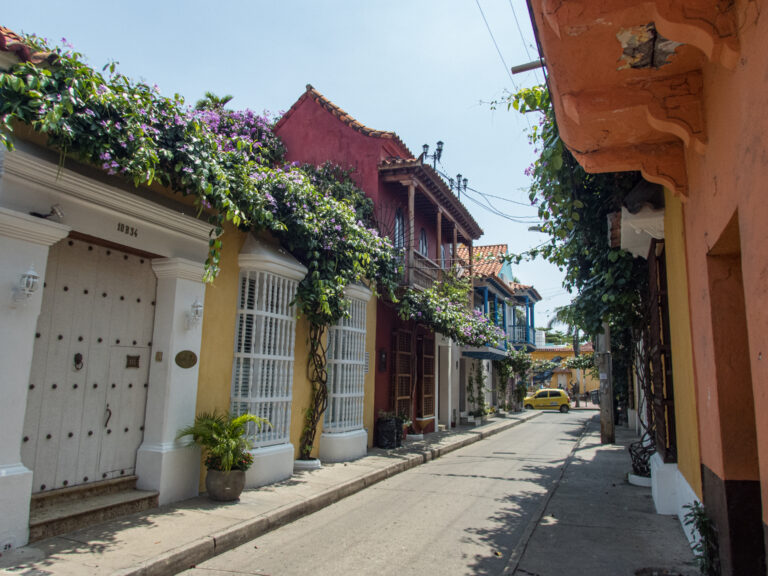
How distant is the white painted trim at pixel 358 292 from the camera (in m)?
10.7

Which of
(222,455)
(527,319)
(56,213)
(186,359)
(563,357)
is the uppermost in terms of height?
A: (527,319)

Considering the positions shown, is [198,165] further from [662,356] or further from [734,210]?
[662,356]

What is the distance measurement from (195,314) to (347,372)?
4397 millimetres

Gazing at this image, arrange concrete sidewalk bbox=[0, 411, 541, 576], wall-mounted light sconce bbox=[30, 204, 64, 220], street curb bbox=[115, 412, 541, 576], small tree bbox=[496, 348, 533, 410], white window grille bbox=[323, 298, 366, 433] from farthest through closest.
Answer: small tree bbox=[496, 348, 533, 410]
white window grille bbox=[323, 298, 366, 433]
wall-mounted light sconce bbox=[30, 204, 64, 220]
street curb bbox=[115, 412, 541, 576]
concrete sidewalk bbox=[0, 411, 541, 576]

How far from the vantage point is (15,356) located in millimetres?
4930

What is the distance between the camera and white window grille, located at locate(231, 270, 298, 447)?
798 centimetres

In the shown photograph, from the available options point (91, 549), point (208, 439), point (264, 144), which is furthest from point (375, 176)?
point (91, 549)

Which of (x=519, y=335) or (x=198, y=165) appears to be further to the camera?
(x=519, y=335)

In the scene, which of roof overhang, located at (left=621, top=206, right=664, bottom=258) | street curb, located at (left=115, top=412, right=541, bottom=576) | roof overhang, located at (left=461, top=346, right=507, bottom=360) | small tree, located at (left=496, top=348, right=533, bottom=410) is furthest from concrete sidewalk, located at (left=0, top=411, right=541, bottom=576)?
small tree, located at (left=496, top=348, right=533, bottom=410)

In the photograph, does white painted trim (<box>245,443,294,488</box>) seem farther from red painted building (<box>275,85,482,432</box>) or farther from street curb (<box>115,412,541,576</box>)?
red painted building (<box>275,85,482,432</box>)

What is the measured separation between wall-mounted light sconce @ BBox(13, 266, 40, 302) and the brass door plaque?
209 centimetres

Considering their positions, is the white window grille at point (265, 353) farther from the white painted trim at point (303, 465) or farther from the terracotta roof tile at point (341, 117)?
the terracotta roof tile at point (341, 117)

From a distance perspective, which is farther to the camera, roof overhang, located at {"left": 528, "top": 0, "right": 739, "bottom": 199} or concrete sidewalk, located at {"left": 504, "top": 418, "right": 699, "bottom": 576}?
concrete sidewalk, located at {"left": 504, "top": 418, "right": 699, "bottom": 576}

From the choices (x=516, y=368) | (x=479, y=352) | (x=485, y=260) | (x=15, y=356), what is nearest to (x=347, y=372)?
(x=15, y=356)
